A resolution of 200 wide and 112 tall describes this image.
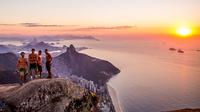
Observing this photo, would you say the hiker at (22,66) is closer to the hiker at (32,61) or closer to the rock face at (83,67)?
the hiker at (32,61)

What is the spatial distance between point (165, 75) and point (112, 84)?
956 inches

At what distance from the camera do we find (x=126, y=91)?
107m

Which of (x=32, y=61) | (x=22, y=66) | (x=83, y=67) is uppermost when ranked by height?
(x=32, y=61)

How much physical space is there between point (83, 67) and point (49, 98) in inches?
6553

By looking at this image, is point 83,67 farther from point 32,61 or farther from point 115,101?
point 32,61

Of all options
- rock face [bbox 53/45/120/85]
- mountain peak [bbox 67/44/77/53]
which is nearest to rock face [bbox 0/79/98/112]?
rock face [bbox 53/45/120/85]

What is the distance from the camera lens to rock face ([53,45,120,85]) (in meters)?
158

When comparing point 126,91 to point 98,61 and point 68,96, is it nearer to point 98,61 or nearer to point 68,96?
Answer: point 98,61

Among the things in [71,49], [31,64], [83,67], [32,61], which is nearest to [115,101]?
[83,67]

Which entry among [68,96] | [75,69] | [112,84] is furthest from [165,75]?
[68,96]

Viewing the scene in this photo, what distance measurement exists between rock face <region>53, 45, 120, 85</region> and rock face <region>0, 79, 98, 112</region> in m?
132

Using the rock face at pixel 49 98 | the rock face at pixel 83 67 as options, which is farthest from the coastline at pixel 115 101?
the rock face at pixel 49 98

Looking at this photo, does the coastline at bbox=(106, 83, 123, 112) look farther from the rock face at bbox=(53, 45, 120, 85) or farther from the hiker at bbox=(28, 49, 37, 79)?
the hiker at bbox=(28, 49, 37, 79)

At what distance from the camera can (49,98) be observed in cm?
1072
